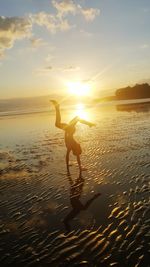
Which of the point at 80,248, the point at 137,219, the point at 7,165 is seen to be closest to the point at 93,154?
the point at 7,165

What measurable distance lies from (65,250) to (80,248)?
405 millimetres

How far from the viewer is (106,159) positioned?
53.4ft

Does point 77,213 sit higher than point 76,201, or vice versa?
point 76,201

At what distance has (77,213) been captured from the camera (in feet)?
30.1

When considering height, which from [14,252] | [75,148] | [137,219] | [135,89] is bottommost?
[14,252]

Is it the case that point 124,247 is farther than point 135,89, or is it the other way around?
point 135,89

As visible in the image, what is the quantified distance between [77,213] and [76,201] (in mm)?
1036

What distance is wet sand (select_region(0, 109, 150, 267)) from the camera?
22.2ft

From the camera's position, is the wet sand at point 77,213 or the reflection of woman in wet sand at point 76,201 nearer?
the wet sand at point 77,213

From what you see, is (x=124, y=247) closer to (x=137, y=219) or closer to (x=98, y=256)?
(x=98, y=256)

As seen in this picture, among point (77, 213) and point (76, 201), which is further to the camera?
point (76, 201)

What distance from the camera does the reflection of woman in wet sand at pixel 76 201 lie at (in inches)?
349

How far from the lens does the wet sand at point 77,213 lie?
22.2 ft

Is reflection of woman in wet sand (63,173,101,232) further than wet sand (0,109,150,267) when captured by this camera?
Yes
